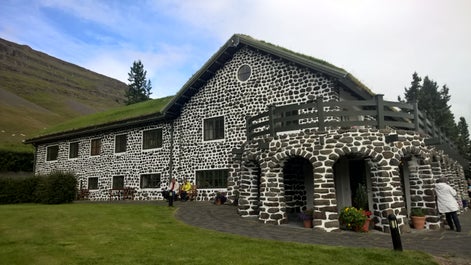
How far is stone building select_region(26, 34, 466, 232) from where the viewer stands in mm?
11398

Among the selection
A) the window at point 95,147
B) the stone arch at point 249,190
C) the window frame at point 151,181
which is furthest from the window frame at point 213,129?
the window at point 95,147

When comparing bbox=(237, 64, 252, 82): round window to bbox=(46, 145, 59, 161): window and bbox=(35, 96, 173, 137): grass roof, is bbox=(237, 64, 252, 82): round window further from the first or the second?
bbox=(46, 145, 59, 161): window

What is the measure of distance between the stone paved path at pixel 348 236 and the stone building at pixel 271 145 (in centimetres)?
63

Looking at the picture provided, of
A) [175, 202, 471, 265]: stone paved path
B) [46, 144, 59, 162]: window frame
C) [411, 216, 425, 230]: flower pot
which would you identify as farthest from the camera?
[46, 144, 59, 162]: window frame

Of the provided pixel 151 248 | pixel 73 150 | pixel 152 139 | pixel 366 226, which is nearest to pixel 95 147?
pixel 73 150

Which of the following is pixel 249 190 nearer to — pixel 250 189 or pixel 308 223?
pixel 250 189

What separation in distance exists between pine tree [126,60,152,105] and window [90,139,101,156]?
1457 inches

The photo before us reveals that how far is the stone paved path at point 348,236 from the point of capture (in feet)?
27.5

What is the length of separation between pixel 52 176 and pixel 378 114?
17.1 meters

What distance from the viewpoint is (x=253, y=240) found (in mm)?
9062

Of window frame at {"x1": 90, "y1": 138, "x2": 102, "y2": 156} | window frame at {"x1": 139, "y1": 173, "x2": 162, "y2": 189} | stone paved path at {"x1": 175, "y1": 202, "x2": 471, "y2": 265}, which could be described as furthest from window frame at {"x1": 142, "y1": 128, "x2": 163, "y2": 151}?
stone paved path at {"x1": 175, "y1": 202, "x2": 471, "y2": 265}

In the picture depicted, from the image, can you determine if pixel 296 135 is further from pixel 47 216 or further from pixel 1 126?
pixel 1 126

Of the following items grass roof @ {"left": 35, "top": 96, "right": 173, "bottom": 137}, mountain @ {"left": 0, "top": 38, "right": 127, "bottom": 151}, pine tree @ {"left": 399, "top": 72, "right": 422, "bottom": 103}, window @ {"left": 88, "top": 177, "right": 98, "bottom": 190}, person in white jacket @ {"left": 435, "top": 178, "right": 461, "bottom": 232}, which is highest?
mountain @ {"left": 0, "top": 38, "right": 127, "bottom": 151}

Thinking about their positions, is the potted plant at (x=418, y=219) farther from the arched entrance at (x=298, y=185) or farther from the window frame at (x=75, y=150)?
the window frame at (x=75, y=150)
